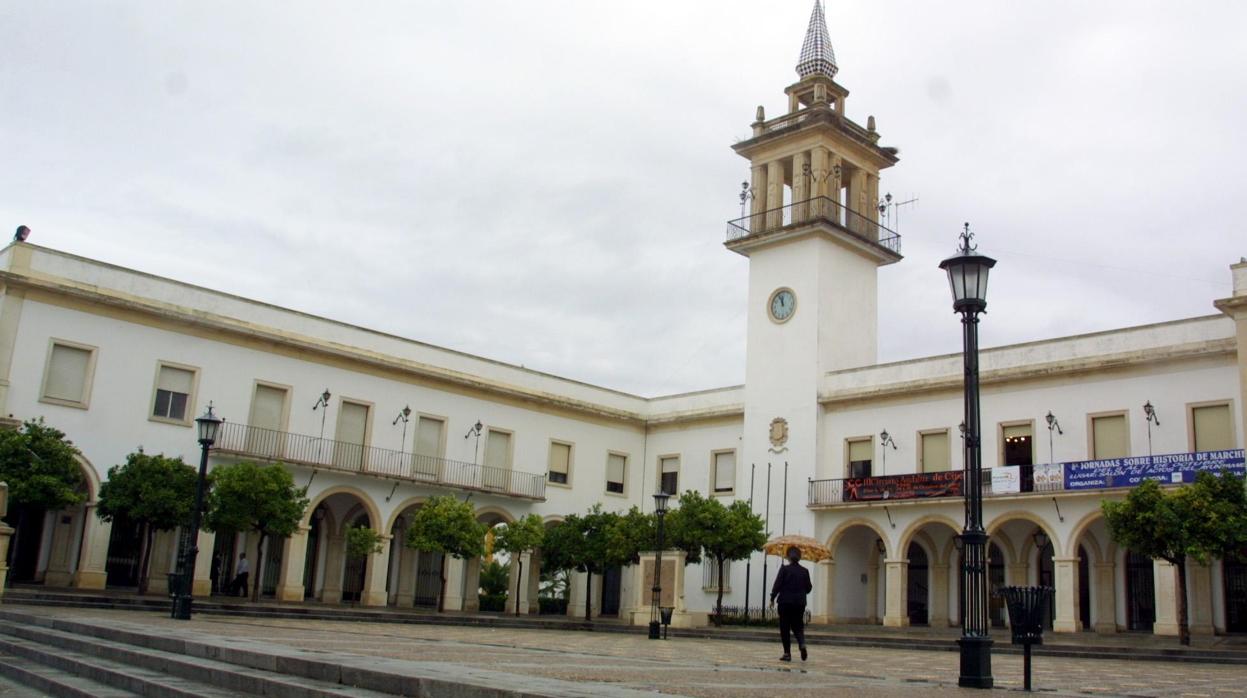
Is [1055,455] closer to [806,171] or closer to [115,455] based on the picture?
[806,171]

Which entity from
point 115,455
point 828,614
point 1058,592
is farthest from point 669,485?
point 115,455

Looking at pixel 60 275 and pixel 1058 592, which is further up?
pixel 60 275

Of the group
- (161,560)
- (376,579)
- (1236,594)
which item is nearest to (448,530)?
(376,579)

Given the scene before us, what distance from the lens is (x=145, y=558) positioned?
77.6 ft

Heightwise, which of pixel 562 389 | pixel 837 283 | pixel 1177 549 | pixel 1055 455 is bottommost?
pixel 1177 549

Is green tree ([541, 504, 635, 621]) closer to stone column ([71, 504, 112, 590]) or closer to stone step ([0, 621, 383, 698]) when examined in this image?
stone column ([71, 504, 112, 590])

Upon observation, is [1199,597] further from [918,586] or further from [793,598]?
[793,598]

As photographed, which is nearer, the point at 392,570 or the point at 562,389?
the point at 392,570

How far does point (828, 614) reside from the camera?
29938mm

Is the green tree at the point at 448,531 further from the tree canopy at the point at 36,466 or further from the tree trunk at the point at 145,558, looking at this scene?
the tree canopy at the point at 36,466

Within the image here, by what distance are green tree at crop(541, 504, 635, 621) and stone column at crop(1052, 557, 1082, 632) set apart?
1036 centimetres

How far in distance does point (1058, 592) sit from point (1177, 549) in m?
6.43

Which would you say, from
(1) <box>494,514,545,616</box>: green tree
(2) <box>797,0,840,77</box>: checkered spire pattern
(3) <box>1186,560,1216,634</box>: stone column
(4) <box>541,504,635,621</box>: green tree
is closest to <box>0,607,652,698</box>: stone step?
(4) <box>541,504,635,621</box>: green tree

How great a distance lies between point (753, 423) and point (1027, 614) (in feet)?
79.2
